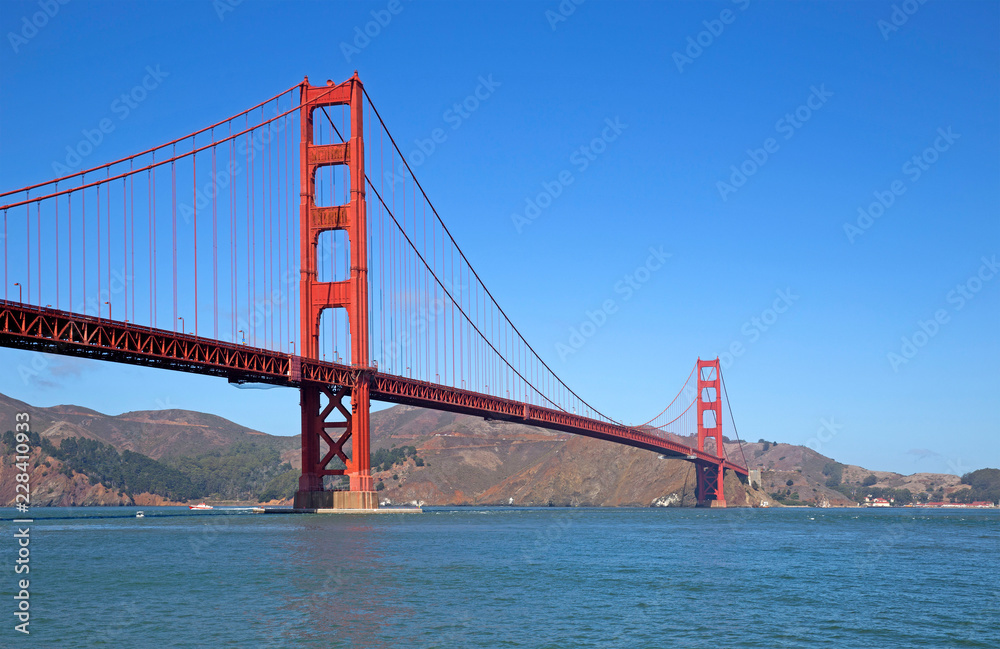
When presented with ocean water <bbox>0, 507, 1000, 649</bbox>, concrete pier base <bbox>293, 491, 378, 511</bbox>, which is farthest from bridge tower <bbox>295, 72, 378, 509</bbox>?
ocean water <bbox>0, 507, 1000, 649</bbox>

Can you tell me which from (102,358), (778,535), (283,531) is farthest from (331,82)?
(778,535)

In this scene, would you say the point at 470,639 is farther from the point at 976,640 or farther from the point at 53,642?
the point at 976,640

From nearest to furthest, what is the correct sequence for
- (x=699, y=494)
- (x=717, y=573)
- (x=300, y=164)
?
1. (x=717, y=573)
2. (x=300, y=164)
3. (x=699, y=494)

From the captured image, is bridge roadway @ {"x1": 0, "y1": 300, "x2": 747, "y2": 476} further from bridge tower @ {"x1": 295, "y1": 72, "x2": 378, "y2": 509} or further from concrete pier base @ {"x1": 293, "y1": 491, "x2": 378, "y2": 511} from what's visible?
concrete pier base @ {"x1": 293, "y1": 491, "x2": 378, "y2": 511}

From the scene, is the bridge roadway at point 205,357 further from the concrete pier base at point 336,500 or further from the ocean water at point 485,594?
the ocean water at point 485,594

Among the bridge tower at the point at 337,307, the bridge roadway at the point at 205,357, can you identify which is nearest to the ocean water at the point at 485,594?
the bridge roadway at the point at 205,357

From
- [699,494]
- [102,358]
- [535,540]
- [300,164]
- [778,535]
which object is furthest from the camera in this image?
[699,494]
